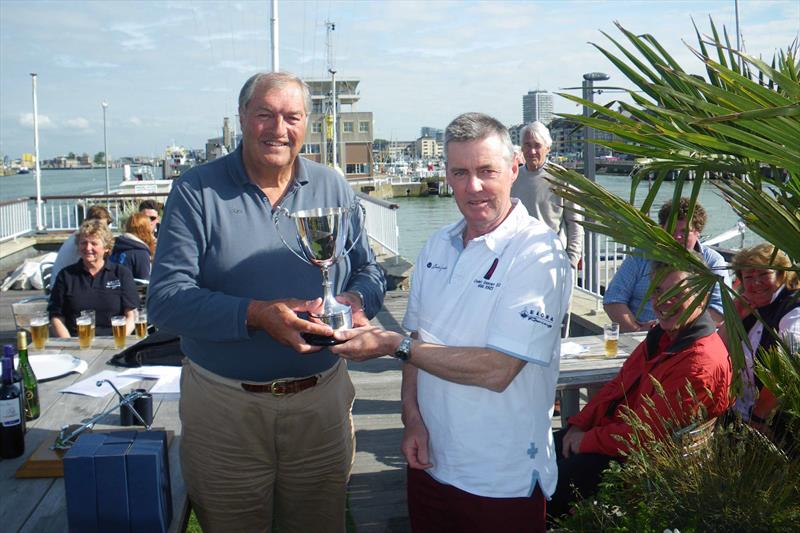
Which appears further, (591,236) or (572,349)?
(591,236)

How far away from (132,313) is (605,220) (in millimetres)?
4051

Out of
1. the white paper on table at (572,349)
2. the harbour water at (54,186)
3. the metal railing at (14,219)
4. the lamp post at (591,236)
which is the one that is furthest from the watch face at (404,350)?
the harbour water at (54,186)

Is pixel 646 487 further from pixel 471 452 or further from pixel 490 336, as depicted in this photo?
pixel 490 336

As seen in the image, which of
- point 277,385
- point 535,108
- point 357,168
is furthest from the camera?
point 357,168

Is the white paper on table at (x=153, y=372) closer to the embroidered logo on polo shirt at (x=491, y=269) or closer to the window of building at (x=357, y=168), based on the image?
the embroidered logo on polo shirt at (x=491, y=269)

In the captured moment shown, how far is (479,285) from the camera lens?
206 cm

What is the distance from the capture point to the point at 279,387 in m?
2.31

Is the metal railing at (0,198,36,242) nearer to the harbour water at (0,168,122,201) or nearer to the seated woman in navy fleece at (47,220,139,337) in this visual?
the harbour water at (0,168,122,201)

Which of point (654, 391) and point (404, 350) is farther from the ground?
point (404, 350)

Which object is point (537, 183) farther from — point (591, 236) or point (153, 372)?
point (153, 372)

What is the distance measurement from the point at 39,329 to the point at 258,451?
2.03m

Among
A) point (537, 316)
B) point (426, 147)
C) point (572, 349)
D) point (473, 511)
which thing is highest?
point (426, 147)

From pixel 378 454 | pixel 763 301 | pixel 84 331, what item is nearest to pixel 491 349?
pixel 763 301

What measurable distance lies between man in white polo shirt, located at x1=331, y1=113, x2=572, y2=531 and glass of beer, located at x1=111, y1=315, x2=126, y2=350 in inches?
84.3
